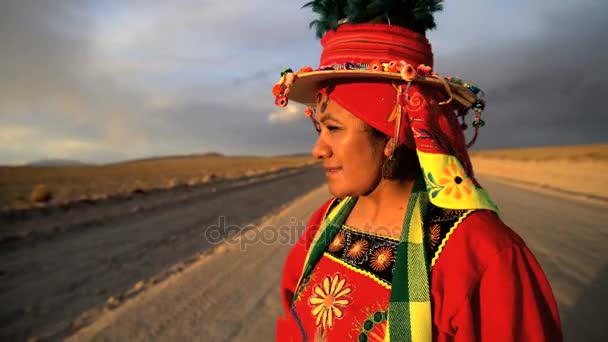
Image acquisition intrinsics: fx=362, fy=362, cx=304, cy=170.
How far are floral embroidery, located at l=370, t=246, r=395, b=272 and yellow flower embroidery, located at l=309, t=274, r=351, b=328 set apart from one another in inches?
6.5

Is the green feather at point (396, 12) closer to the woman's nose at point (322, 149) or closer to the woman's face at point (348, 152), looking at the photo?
the woman's face at point (348, 152)

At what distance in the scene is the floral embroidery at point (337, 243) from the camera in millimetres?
1934

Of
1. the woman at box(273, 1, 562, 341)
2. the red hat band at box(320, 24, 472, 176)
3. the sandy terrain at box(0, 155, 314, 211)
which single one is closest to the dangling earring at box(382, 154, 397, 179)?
the woman at box(273, 1, 562, 341)

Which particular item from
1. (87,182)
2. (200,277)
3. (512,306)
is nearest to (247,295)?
(200,277)

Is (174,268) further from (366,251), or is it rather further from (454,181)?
(454,181)

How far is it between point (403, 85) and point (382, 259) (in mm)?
798

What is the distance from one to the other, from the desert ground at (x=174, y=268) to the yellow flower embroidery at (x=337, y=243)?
6.88ft

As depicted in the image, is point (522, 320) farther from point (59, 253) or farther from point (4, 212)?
point (4, 212)

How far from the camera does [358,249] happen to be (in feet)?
5.90

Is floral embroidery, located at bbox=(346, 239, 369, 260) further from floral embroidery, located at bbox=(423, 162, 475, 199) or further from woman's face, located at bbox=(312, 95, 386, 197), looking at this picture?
floral embroidery, located at bbox=(423, 162, 475, 199)

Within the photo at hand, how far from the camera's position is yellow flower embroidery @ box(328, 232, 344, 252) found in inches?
76.1

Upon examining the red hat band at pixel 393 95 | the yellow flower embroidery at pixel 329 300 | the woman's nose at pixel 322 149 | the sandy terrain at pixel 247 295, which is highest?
the red hat band at pixel 393 95

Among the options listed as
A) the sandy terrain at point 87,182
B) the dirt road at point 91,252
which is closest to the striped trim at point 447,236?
the dirt road at point 91,252

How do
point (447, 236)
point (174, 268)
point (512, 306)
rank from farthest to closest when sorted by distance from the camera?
point (174, 268), point (447, 236), point (512, 306)
